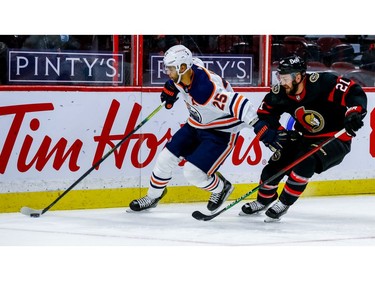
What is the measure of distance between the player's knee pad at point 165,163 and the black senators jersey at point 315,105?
0.54 m

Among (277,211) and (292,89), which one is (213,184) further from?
(292,89)

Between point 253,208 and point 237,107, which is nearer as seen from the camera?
point 237,107

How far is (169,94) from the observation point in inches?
230

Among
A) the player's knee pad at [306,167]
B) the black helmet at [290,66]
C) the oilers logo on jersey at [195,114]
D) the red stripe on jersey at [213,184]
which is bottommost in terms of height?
the red stripe on jersey at [213,184]

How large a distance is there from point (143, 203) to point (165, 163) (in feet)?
1.06

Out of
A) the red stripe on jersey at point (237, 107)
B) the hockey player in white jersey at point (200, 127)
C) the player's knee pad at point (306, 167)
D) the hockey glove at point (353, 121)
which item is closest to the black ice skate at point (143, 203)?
the hockey player in white jersey at point (200, 127)

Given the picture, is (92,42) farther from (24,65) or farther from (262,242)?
(262,242)

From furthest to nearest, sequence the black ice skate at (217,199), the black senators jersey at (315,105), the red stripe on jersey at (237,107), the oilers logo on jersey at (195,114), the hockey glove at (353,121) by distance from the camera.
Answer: the black ice skate at (217,199) < the oilers logo on jersey at (195,114) < the black senators jersey at (315,105) < the red stripe on jersey at (237,107) < the hockey glove at (353,121)

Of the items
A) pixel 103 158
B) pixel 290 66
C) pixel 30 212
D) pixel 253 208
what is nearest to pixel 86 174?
pixel 103 158

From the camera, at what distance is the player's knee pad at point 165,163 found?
18.8 ft

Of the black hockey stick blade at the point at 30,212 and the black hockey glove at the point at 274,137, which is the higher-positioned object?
the black hockey glove at the point at 274,137

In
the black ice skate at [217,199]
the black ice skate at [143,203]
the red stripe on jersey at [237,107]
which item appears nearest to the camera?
the red stripe on jersey at [237,107]

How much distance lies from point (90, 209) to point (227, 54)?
1.31 m

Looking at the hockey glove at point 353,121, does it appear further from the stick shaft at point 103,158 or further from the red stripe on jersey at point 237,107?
the stick shaft at point 103,158
